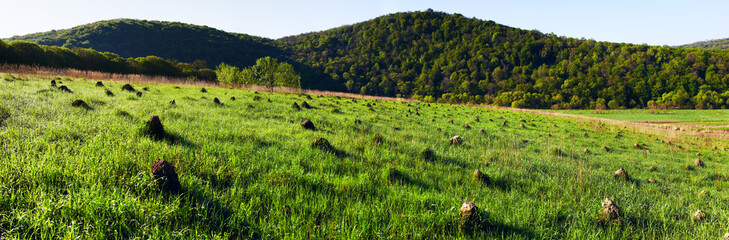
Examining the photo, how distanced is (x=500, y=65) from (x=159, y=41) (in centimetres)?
15455

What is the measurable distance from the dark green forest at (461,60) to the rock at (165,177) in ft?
302

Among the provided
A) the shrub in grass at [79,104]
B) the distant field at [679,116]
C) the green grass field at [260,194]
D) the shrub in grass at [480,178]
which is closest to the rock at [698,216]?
the green grass field at [260,194]

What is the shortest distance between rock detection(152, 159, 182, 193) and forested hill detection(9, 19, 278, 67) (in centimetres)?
12637

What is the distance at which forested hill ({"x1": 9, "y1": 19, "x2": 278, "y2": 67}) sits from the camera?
9625 cm

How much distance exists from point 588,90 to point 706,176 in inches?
4200

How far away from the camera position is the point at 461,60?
425ft

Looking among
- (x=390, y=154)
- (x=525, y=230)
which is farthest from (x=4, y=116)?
(x=525, y=230)

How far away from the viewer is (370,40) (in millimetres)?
144125

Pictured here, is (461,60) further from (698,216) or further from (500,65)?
(698,216)

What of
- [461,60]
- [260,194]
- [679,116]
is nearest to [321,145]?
[260,194]

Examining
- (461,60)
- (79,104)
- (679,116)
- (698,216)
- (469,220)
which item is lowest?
(679,116)

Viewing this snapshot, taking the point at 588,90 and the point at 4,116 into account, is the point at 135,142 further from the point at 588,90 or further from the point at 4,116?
the point at 588,90

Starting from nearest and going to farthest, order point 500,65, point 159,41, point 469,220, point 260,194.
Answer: point 469,220 → point 260,194 → point 159,41 → point 500,65

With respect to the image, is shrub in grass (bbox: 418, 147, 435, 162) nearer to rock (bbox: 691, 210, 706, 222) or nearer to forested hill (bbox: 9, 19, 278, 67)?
rock (bbox: 691, 210, 706, 222)
